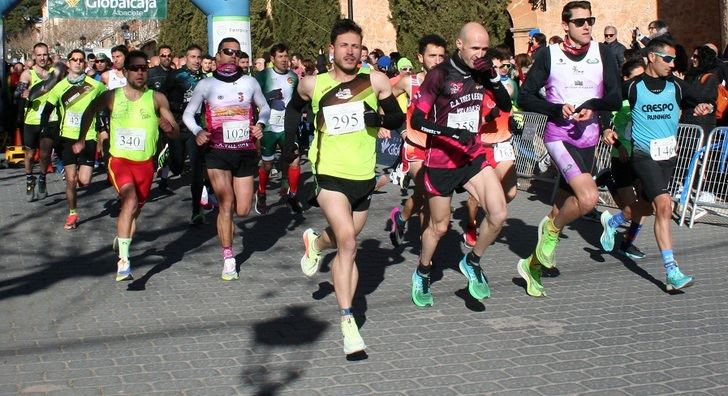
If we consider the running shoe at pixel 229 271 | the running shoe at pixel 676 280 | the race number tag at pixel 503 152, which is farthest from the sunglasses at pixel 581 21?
the running shoe at pixel 229 271

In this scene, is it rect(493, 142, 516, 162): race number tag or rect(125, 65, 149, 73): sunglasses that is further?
rect(493, 142, 516, 162): race number tag

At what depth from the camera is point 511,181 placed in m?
9.45

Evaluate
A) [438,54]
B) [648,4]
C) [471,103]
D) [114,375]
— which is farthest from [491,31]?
[114,375]

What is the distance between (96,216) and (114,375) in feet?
23.3

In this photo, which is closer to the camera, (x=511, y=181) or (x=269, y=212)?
(x=511, y=181)

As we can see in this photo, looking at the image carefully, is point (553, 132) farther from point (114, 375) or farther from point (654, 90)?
point (114, 375)

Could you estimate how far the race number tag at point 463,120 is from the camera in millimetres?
7340

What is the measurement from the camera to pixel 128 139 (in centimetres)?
906

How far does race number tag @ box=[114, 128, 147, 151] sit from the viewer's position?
29.7 ft

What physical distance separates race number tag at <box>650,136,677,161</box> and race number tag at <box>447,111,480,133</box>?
183 centimetres

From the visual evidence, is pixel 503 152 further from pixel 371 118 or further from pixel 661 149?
pixel 371 118

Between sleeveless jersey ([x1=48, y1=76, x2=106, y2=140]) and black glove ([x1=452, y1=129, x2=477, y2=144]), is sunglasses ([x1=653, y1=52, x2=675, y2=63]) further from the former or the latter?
Result: sleeveless jersey ([x1=48, y1=76, x2=106, y2=140])

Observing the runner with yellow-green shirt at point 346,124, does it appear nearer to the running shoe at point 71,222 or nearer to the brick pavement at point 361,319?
the brick pavement at point 361,319

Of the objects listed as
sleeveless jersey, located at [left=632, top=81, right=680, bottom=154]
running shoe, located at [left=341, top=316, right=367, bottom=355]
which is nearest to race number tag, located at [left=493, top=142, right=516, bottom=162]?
sleeveless jersey, located at [left=632, top=81, right=680, bottom=154]
